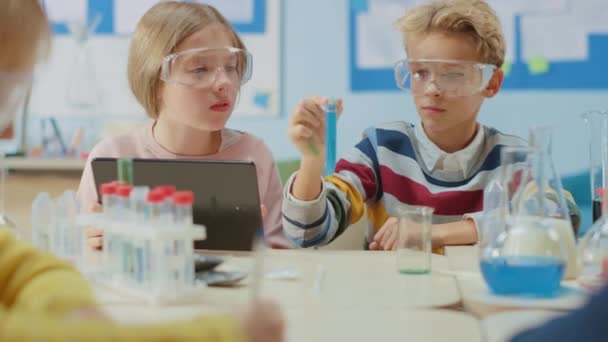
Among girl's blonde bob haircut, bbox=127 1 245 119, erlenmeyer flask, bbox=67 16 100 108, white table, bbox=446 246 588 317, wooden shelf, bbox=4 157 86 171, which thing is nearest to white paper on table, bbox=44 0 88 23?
erlenmeyer flask, bbox=67 16 100 108

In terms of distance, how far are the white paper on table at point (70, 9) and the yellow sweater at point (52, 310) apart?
2.78 m

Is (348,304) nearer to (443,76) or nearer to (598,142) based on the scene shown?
(598,142)

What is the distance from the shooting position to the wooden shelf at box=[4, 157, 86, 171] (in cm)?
324

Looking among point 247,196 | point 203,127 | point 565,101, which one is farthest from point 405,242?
point 565,101

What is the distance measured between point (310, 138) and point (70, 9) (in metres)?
2.34

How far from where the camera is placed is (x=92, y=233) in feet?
4.94

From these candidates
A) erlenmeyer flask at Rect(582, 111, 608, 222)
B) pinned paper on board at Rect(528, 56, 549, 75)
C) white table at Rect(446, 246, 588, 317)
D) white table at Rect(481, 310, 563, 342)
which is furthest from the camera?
pinned paper on board at Rect(528, 56, 549, 75)

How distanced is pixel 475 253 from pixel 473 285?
37cm

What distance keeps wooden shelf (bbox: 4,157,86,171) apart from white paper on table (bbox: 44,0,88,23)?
26.8 inches

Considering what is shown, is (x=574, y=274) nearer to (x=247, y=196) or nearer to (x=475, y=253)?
(x=475, y=253)

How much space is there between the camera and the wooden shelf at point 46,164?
324 cm

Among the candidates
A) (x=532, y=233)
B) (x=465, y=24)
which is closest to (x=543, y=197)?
(x=532, y=233)

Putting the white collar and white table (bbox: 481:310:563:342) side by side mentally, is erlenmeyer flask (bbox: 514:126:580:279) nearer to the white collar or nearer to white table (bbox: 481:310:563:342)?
white table (bbox: 481:310:563:342)

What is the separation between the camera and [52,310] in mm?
828
